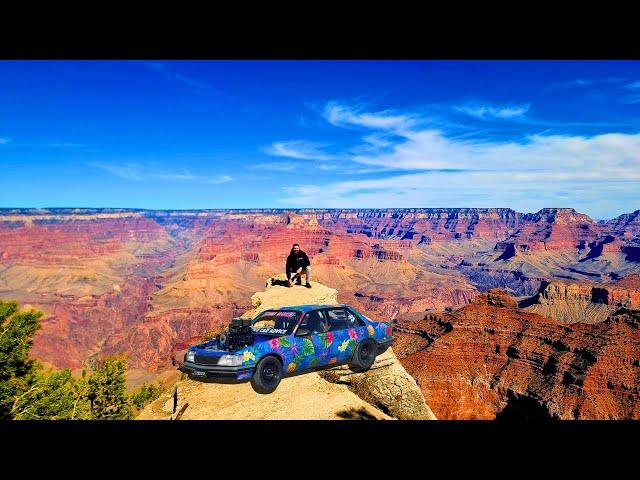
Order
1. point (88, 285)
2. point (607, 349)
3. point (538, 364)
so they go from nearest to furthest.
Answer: point (607, 349) < point (538, 364) < point (88, 285)

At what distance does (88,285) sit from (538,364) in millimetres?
200051

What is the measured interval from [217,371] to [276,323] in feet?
4.05

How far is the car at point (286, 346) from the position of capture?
595 cm

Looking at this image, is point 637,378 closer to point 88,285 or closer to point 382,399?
point 382,399

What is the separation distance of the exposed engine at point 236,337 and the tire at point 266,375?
1.24 feet

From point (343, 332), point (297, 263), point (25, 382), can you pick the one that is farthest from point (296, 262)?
point (25, 382)

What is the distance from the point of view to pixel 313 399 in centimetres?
768

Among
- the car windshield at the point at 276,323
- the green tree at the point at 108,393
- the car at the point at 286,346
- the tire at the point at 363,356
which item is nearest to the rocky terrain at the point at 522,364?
the green tree at the point at 108,393

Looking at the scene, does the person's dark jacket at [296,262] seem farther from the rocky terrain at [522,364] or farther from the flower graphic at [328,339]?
the rocky terrain at [522,364]

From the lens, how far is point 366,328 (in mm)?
7398

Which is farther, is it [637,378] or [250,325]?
[637,378]
